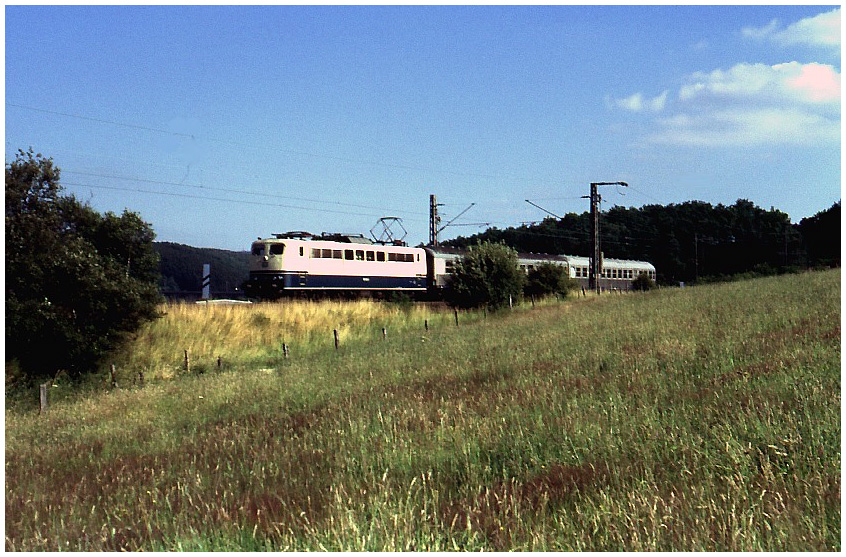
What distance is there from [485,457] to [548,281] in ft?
121

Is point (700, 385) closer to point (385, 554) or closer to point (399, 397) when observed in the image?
point (399, 397)

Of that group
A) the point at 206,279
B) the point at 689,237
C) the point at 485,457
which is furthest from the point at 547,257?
the point at 689,237

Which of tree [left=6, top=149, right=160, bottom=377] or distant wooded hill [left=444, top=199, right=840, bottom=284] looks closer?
tree [left=6, top=149, right=160, bottom=377]

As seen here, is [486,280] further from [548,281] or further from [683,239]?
[683,239]

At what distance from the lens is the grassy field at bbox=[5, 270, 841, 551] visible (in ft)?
14.0

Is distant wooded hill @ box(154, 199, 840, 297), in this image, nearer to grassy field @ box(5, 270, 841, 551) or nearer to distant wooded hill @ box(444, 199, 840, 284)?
distant wooded hill @ box(444, 199, 840, 284)

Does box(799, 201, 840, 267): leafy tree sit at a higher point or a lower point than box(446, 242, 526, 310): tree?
higher

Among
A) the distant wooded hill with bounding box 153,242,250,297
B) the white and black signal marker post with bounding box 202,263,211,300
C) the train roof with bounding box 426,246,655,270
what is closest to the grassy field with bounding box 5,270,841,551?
the train roof with bounding box 426,246,655,270

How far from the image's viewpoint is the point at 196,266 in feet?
372

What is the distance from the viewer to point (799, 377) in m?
7.33

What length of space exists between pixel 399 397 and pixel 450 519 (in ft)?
16.2

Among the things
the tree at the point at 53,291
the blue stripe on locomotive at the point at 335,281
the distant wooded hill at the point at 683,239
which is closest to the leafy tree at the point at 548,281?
the blue stripe on locomotive at the point at 335,281

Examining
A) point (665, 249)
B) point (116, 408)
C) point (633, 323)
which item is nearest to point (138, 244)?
point (116, 408)

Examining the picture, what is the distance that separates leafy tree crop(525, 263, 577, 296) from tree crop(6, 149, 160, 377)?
25937 mm
